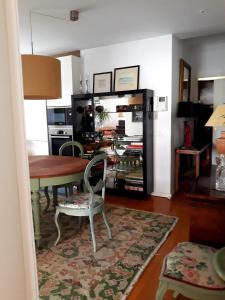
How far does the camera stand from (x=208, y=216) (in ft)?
5.21

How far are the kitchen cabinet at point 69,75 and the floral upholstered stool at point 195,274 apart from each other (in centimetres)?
332

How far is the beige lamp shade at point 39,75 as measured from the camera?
7.15 ft

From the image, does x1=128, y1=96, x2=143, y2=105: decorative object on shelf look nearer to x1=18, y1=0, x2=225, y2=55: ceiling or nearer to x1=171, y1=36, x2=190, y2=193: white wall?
x1=171, y1=36, x2=190, y2=193: white wall

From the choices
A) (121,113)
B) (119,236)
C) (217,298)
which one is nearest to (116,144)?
(121,113)

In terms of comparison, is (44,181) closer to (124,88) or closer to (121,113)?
(121,113)

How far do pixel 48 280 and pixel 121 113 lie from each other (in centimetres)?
258

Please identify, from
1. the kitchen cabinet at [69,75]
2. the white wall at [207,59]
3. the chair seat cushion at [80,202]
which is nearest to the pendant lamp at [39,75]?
the chair seat cushion at [80,202]

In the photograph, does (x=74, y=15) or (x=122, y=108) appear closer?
(x=74, y=15)

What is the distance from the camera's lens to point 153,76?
12.3 ft

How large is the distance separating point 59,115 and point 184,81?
223 cm

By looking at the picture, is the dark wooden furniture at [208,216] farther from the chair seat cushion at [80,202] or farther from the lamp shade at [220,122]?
the chair seat cushion at [80,202]

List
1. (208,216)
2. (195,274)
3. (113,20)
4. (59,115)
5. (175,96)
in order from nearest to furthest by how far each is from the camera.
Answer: (195,274) < (208,216) < (113,20) < (175,96) < (59,115)

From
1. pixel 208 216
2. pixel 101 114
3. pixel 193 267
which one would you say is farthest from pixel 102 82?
pixel 193 267

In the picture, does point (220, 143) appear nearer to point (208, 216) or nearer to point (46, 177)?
point (208, 216)
